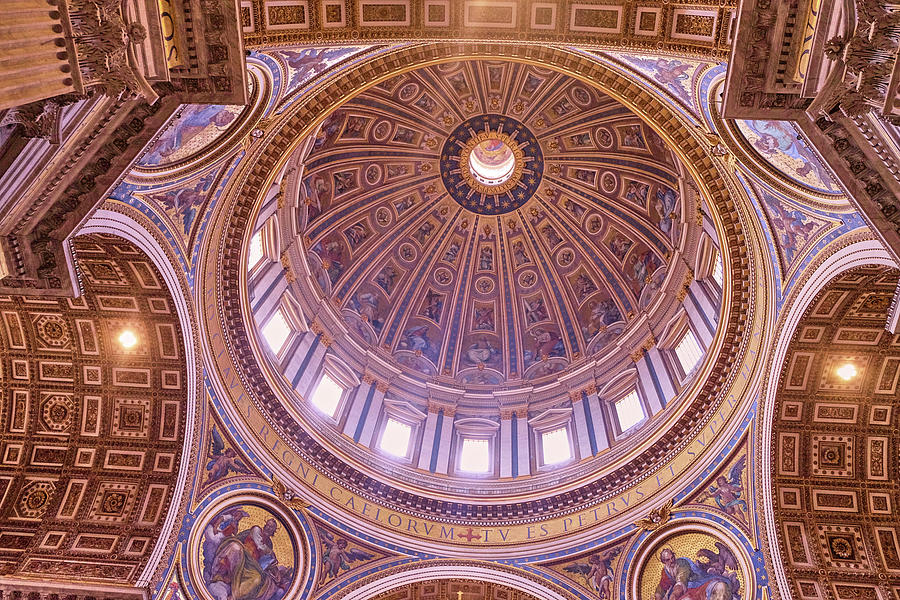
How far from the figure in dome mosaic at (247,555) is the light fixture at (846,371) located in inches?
597

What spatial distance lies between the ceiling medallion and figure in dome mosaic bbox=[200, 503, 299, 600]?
19524mm

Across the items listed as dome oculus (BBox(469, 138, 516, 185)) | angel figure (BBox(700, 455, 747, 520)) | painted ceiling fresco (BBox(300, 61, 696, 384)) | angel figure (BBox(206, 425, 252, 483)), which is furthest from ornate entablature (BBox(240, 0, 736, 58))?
dome oculus (BBox(469, 138, 516, 185))

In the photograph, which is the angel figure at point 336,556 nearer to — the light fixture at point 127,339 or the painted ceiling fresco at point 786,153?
the light fixture at point 127,339

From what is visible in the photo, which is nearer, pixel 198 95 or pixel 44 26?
pixel 44 26

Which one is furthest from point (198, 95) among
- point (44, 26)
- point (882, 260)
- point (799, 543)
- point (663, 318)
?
point (663, 318)

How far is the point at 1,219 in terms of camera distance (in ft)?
29.7

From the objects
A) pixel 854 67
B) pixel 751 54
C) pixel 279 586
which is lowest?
pixel 279 586

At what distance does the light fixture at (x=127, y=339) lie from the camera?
17.2 meters

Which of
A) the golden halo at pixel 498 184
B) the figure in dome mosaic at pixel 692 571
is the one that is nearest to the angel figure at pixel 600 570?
the figure in dome mosaic at pixel 692 571

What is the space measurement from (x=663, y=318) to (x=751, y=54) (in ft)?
55.0

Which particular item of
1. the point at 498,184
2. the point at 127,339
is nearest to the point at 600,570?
the point at 127,339

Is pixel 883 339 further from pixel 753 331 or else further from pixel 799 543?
pixel 799 543

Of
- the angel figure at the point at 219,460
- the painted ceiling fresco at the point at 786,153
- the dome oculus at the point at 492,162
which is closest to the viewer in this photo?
the painted ceiling fresco at the point at 786,153

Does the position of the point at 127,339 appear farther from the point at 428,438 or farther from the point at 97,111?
the point at 428,438
